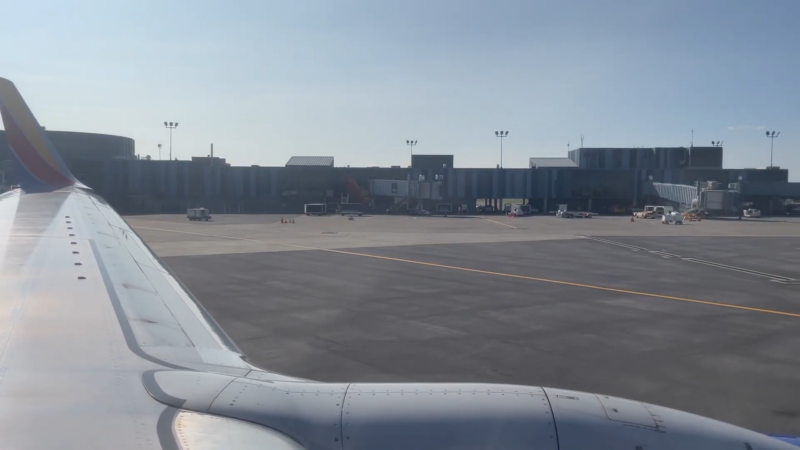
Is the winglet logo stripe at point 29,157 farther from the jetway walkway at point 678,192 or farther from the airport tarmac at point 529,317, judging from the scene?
the jetway walkway at point 678,192

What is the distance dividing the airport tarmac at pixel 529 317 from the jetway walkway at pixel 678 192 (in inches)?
1881

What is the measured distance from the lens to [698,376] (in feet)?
39.1

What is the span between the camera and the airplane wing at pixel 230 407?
3573 millimetres

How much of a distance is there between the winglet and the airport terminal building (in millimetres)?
68871

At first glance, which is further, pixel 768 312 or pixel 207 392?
pixel 768 312

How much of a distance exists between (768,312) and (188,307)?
57.4 feet

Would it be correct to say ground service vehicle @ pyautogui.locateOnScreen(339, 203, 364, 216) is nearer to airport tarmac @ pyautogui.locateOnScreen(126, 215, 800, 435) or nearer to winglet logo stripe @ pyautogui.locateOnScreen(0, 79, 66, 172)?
airport tarmac @ pyautogui.locateOnScreen(126, 215, 800, 435)

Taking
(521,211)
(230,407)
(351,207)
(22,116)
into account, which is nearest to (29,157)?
(22,116)

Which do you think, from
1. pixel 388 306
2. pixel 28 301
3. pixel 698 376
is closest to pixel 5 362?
pixel 28 301

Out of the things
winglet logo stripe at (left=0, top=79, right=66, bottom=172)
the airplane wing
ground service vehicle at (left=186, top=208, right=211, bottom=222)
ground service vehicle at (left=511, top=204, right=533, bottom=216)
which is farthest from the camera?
ground service vehicle at (left=511, top=204, right=533, bottom=216)

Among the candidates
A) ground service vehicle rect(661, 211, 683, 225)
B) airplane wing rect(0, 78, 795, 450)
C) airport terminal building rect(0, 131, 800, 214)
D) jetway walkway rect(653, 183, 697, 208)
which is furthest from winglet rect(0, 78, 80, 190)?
jetway walkway rect(653, 183, 697, 208)

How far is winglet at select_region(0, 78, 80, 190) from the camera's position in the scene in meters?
12.8

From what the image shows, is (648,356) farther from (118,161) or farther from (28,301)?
(118,161)

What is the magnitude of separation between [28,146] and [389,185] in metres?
73.8
